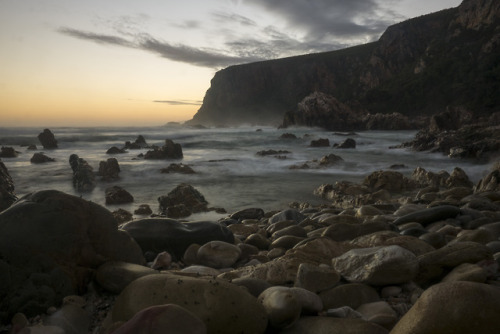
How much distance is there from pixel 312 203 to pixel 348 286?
656 centimetres

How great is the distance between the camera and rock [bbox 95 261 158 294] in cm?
255

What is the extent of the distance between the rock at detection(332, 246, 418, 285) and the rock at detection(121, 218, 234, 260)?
1.64m

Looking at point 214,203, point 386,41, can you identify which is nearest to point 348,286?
point 214,203

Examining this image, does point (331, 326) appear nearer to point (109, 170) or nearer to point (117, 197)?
point (117, 197)

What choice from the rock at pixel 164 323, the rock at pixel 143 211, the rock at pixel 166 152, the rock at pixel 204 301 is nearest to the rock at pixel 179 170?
the rock at pixel 166 152

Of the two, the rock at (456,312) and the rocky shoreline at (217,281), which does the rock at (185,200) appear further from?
the rock at (456,312)

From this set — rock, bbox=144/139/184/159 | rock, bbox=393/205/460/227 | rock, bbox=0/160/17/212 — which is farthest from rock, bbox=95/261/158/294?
rock, bbox=144/139/184/159

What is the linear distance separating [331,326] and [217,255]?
5.53 ft

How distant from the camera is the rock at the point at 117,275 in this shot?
8.37ft

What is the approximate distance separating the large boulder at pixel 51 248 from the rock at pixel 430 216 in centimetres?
300

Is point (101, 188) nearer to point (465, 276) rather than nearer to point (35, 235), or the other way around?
point (35, 235)

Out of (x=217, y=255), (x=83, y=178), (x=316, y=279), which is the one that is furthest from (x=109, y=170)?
(x=316, y=279)

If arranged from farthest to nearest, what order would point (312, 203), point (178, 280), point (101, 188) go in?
point (101, 188) < point (312, 203) < point (178, 280)

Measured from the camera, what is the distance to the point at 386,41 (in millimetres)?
→ 80688
